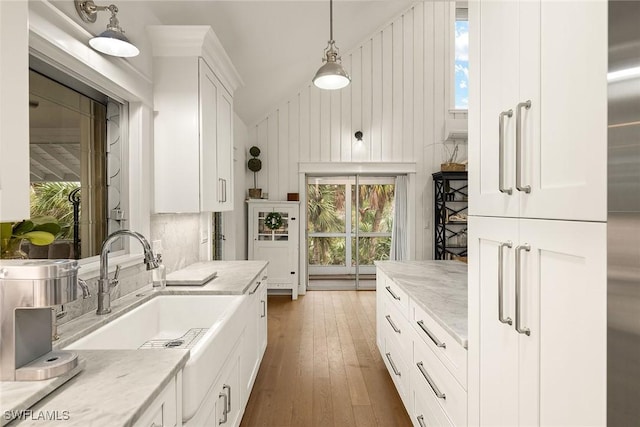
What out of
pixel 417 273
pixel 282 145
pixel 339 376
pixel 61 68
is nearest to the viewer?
pixel 61 68

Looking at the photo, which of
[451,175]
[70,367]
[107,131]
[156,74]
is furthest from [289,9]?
[451,175]

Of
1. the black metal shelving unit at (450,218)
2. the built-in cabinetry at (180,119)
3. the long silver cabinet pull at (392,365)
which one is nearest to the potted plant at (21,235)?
the built-in cabinetry at (180,119)

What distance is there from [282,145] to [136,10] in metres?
3.70

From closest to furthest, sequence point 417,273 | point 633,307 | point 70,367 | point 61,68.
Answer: point 633,307 → point 70,367 → point 61,68 → point 417,273

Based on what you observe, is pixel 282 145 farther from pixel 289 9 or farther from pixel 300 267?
pixel 289 9

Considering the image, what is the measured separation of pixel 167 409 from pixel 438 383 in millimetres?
1199

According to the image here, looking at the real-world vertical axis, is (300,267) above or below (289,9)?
below

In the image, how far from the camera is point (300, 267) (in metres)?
5.65

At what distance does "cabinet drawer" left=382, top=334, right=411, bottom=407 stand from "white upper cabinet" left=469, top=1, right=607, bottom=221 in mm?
1346

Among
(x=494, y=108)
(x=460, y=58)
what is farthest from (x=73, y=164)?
(x=460, y=58)

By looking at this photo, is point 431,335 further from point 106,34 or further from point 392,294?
point 106,34

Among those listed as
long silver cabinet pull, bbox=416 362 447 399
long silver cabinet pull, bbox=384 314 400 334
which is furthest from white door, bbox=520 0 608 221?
long silver cabinet pull, bbox=384 314 400 334

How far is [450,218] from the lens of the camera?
18.4 ft

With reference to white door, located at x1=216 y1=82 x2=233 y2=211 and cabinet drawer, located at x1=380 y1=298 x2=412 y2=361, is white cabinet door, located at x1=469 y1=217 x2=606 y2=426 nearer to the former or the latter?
cabinet drawer, located at x1=380 y1=298 x2=412 y2=361
